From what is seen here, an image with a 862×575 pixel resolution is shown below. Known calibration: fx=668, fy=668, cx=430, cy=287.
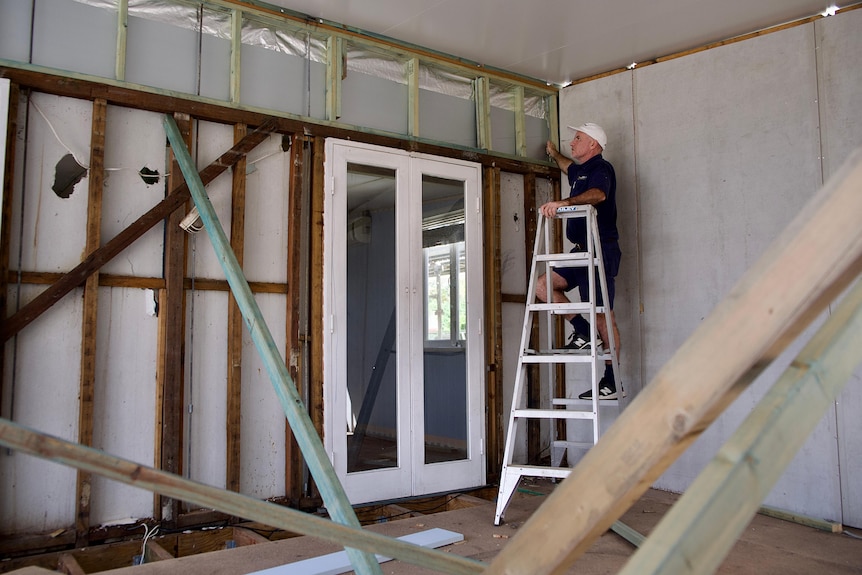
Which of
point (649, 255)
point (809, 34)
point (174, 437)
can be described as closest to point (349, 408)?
point (174, 437)

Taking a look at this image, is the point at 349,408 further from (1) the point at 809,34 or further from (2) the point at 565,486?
(1) the point at 809,34

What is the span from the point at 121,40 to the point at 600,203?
9.67 feet

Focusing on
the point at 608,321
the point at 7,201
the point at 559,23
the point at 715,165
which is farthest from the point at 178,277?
the point at 715,165

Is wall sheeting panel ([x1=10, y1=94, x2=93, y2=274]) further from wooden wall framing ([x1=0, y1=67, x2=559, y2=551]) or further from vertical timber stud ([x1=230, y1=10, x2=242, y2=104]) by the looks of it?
vertical timber stud ([x1=230, y1=10, x2=242, y2=104])

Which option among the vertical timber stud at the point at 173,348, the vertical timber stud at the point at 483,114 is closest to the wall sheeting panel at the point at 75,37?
the vertical timber stud at the point at 173,348

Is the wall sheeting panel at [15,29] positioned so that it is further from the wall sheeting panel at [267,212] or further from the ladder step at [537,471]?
the ladder step at [537,471]

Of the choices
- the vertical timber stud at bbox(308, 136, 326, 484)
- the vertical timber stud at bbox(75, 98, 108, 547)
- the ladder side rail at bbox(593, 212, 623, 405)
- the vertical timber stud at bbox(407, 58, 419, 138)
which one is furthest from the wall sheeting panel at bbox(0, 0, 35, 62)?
the ladder side rail at bbox(593, 212, 623, 405)

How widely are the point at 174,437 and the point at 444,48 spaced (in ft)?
9.97

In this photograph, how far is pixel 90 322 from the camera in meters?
3.29

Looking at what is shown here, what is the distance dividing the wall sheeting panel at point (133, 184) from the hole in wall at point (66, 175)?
14 cm

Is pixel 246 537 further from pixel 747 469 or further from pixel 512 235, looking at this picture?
pixel 747 469

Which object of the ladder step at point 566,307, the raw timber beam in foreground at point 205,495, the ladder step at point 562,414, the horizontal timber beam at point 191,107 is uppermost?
the horizontal timber beam at point 191,107

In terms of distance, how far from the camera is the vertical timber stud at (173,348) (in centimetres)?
346

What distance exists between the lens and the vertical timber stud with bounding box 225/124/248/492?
367 centimetres
